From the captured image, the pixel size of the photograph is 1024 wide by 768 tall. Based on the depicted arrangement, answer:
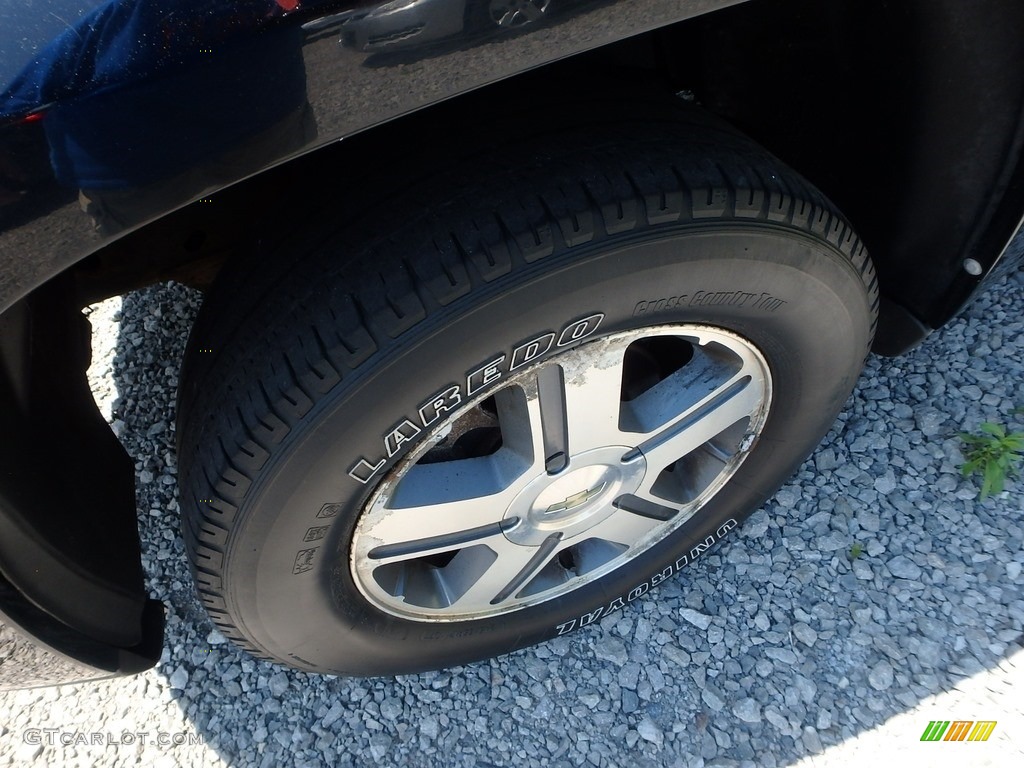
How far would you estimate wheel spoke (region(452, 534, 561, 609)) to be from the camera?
1549mm

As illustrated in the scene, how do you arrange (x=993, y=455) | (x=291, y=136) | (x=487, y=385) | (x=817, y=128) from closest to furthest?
(x=291, y=136) → (x=487, y=385) → (x=817, y=128) → (x=993, y=455)

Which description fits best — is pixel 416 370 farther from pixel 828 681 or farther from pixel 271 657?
pixel 828 681

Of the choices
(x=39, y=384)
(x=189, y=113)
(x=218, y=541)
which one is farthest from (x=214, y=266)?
(x=189, y=113)

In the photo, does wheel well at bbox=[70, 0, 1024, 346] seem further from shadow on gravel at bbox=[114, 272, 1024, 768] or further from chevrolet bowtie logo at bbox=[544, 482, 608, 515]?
chevrolet bowtie logo at bbox=[544, 482, 608, 515]

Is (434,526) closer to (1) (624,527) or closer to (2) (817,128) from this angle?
(1) (624,527)

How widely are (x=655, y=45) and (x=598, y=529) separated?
1026 mm

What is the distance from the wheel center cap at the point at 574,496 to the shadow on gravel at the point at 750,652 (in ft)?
1.44

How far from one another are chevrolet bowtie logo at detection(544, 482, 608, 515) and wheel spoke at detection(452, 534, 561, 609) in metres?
0.08

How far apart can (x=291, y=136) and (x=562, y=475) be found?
827mm

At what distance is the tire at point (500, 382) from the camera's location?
43.3 inches

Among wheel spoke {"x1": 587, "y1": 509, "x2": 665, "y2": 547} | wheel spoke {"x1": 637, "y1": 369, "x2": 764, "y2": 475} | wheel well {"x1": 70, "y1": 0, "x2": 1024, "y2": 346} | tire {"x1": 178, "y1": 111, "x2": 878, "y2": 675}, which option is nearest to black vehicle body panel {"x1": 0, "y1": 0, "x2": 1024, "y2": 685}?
wheel well {"x1": 70, "y1": 0, "x2": 1024, "y2": 346}

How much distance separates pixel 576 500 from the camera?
1535 millimetres

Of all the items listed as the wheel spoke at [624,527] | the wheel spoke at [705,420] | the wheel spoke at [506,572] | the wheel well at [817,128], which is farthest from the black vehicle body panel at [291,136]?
the wheel spoke at [624,527]

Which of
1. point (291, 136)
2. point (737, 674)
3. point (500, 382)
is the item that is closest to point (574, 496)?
point (500, 382)
